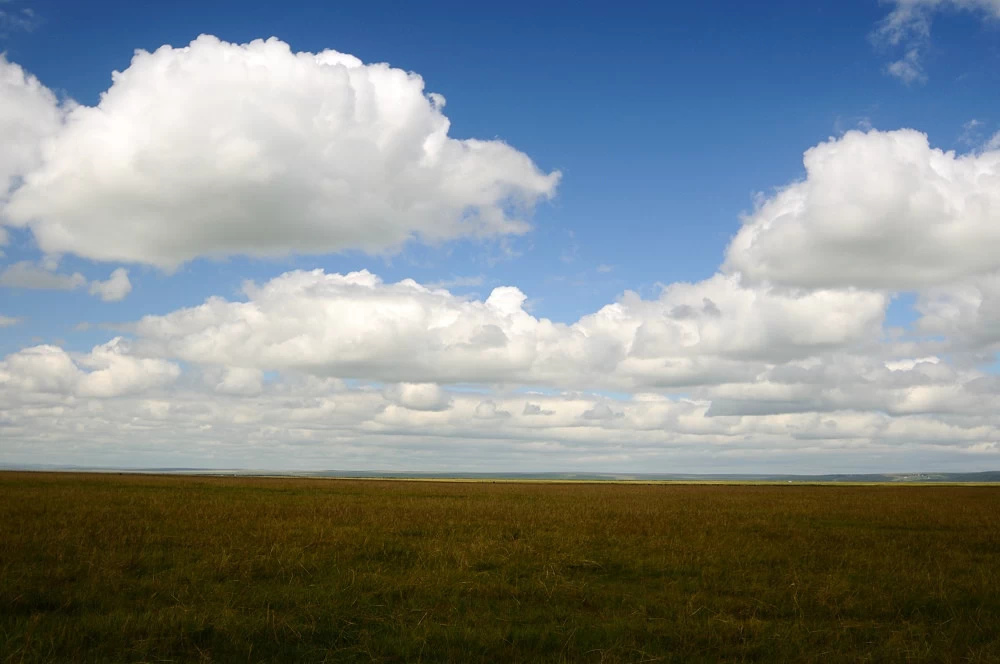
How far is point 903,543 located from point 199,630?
2221 cm

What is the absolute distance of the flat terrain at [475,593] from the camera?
33.0 feet

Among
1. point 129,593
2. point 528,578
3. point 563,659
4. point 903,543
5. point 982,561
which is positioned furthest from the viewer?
point 903,543

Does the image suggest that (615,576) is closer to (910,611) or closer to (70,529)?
(910,611)

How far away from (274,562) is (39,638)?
6.51 m

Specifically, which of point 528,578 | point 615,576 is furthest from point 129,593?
point 615,576

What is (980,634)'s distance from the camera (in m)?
11.3

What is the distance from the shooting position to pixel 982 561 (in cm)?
1909

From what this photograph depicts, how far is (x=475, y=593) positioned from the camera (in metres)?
13.6

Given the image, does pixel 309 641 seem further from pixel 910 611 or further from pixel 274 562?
pixel 910 611

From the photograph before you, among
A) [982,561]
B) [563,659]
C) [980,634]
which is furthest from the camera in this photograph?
[982,561]

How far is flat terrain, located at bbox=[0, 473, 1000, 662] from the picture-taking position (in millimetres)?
10055

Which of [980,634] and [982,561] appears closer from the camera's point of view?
[980,634]

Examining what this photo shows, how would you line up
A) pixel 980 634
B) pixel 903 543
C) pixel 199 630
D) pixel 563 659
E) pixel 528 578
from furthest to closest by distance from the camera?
pixel 903 543 < pixel 528 578 < pixel 980 634 < pixel 199 630 < pixel 563 659

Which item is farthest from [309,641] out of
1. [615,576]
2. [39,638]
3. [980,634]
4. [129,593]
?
[980,634]
